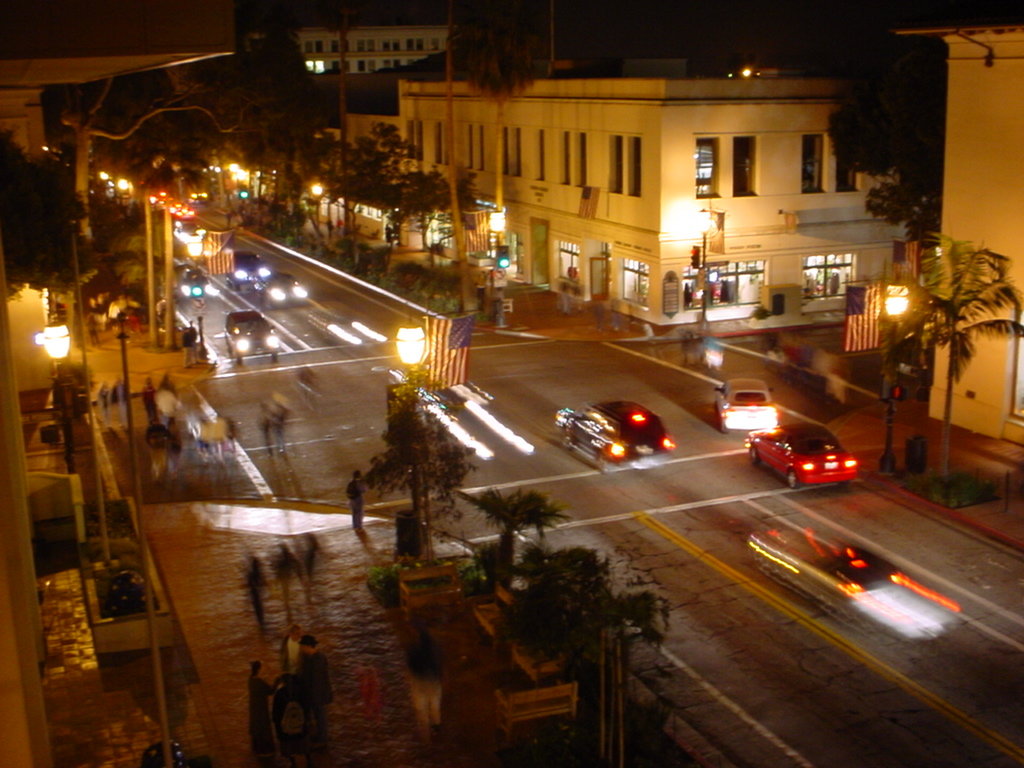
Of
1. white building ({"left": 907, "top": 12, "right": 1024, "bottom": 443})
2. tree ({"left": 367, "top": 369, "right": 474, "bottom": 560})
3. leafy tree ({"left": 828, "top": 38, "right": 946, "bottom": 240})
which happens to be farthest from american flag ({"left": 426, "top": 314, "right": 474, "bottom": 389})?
leafy tree ({"left": 828, "top": 38, "right": 946, "bottom": 240})

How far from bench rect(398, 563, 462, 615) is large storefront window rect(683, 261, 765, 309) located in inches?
1066

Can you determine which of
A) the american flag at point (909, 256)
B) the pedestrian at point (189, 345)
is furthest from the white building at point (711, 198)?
the pedestrian at point (189, 345)

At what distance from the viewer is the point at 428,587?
698 inches

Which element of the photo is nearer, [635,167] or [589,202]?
[635,167]

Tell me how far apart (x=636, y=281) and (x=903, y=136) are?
1124 centimetres

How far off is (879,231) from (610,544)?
1149 inches

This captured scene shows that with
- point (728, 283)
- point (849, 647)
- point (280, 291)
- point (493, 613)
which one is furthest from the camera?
point (280, 291)

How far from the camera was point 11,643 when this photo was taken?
7.78 meters

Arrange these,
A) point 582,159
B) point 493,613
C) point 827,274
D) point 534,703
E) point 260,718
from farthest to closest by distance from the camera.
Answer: point 582,159, point 827,274, point 493,613, point 534,703, point 260,718

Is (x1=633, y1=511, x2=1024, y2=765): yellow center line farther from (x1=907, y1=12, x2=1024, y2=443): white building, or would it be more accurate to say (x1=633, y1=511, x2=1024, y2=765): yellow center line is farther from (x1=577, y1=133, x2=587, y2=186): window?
(x1=577, y1=133, x2=587, y2=186): window

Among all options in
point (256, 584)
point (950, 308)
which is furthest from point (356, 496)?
point (950, 308)

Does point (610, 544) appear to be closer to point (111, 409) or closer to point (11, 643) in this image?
point (11, 643)

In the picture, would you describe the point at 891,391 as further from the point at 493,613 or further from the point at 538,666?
the point at 538,666

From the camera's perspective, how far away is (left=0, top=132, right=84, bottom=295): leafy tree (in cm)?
2831
